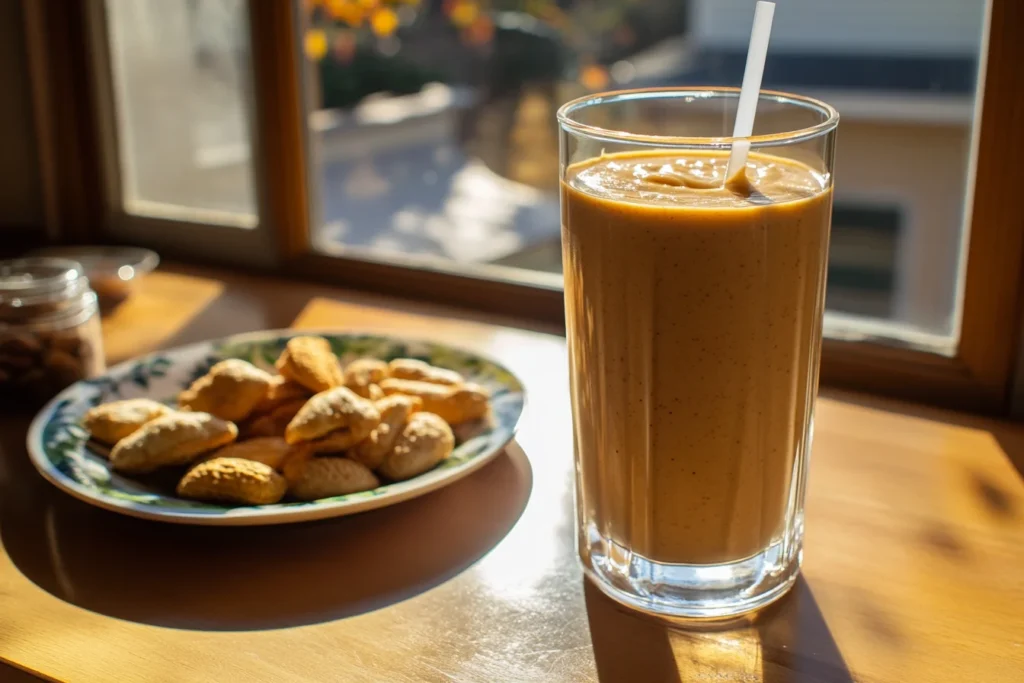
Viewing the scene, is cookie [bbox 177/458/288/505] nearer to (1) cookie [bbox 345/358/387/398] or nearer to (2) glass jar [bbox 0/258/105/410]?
(1) cookie [bbox 345/358/387/398]

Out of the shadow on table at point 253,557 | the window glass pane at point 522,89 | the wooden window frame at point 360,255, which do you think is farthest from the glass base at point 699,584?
the window glass pane at point 522,89

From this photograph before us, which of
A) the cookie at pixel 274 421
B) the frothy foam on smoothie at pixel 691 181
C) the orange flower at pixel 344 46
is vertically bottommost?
the cookie at pixel 274 421

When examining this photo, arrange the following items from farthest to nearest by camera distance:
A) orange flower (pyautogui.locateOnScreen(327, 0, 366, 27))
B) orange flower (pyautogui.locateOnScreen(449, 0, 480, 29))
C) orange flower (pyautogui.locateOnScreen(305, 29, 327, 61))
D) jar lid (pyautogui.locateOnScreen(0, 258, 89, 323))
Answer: orange flower (pyautogui.locateOnScreen(449, 0, 480, 29)) < orange flower (pyautogui.locateOnScreen(327, 0, 366, 27)) < orange flower (pyautogui.locateOnScreen(305, 29, 327, 61)) < jar lid (pyautogui.locateOnScreen(0, 258, 89, 323))

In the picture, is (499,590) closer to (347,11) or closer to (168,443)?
(168,443)

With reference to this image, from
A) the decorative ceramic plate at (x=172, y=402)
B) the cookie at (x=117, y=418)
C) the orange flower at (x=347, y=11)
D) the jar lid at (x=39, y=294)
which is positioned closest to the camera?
the decorative ceramic plate at (x=172, y=402)

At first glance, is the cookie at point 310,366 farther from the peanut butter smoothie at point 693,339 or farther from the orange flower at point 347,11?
the orange flower at point 347,11

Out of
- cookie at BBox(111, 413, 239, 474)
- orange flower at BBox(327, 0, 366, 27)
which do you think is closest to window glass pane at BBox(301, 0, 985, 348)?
orange flower at BBox(327, 0, 366, 27)
